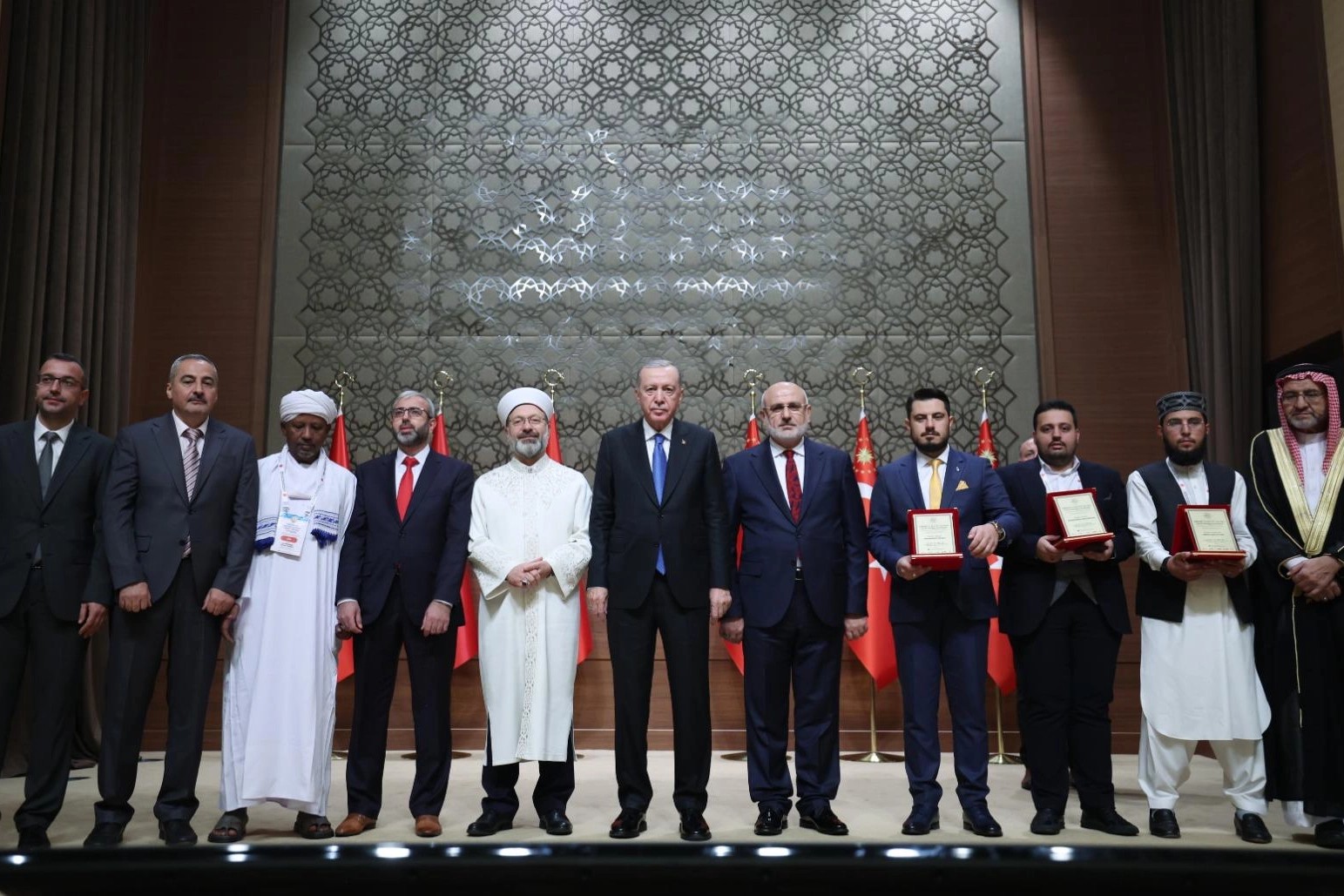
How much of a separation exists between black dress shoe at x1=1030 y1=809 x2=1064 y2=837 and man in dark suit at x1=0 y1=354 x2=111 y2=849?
122 inches

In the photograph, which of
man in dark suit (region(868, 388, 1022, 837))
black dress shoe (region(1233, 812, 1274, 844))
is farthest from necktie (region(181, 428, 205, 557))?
black dress shoe (region(1233, 812, 1274, 844))

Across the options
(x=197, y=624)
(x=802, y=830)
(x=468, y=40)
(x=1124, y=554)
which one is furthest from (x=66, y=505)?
(x=468, y=40)

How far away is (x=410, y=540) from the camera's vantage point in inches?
143

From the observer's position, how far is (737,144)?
22.4 feet

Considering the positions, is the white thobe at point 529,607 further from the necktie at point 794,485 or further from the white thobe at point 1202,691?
the white thobe at point 1202,691

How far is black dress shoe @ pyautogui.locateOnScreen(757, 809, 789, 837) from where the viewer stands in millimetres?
3359

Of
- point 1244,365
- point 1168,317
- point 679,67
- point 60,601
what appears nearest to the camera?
→ point 60,601

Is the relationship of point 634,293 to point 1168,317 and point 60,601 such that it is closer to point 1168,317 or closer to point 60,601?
point 1168,317

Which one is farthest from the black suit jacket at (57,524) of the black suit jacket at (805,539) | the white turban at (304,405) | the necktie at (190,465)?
the black suit jacket at (805,539)

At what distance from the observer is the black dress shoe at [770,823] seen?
3359mm

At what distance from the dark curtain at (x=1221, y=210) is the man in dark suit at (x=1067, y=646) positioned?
2441 millimetres

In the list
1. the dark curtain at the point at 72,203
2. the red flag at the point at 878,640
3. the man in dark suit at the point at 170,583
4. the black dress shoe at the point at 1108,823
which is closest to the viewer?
the man in dark suit at the point at 170,583

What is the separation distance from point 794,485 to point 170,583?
6.80ft

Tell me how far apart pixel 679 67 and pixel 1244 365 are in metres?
3.85
